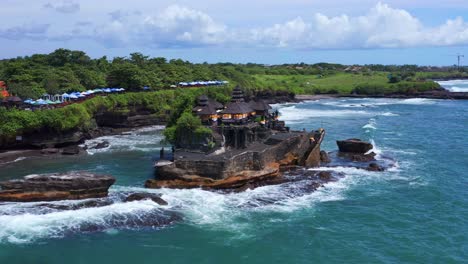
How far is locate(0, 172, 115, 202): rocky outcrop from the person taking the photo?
38906 mm

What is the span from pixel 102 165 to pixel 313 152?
22.6m

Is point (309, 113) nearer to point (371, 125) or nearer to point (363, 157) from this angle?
point (371, 125)

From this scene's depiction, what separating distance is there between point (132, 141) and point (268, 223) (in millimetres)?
37209

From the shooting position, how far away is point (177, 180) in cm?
4359

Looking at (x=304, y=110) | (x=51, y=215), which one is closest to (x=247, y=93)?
(x=304, y=110)

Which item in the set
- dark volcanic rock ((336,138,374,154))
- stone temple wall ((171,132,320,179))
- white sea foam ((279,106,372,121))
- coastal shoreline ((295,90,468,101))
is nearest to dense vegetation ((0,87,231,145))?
stone temple wall ((171,132,320,179))

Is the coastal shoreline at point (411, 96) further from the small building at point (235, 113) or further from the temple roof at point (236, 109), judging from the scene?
the small building at point (235, 113)

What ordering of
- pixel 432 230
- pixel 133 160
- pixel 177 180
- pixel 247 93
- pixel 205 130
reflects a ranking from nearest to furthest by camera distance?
pixel 432 230, pixel 177 180, pixel 205 130, pixel 133 160, pixel 247 93

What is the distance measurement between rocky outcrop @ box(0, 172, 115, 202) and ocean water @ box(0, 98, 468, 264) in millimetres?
1323

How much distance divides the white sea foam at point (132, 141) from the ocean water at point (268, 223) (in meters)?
7.28

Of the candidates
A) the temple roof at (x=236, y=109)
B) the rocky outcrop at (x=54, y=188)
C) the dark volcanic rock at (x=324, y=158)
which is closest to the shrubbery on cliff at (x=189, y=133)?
the temple roof at (x=236, y=109)

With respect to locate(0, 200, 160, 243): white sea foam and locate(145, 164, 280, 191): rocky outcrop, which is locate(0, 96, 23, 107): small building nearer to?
locate(0, 200, 160, 243): white sea foam

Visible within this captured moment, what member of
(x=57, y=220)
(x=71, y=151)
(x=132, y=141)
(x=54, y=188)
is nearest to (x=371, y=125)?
(x=132, y=141)

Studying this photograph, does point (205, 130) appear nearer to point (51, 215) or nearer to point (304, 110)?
point (51, 215)
